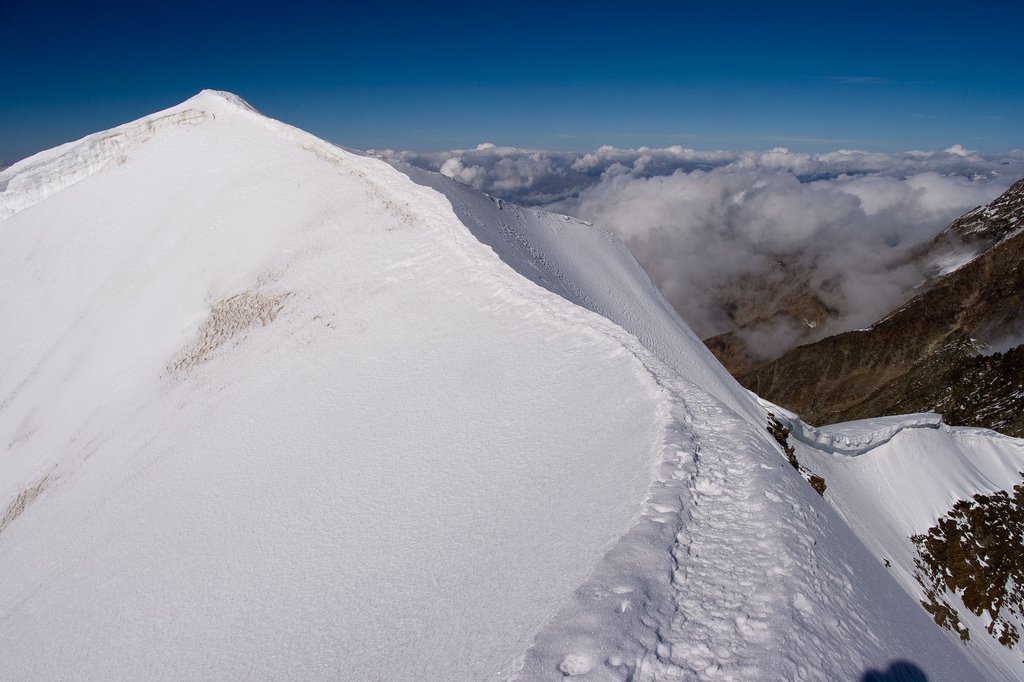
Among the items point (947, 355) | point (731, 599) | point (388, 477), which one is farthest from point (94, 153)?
point (947, 355)

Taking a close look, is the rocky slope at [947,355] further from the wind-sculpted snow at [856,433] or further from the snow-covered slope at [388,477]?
the snow-covered slope at [388,477]

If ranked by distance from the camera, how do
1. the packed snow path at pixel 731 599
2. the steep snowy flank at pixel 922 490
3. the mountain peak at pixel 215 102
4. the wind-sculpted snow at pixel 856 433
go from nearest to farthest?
1. the packed snow path at pixel 731 599
2. the steep snowy flank at pixel 922 490
3. the wind-sculpted snow at pixel 856 433
4. the mountain peak at pixel 215 102

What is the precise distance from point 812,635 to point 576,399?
458 cm

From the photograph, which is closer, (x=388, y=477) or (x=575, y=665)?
(x=575, y=665)

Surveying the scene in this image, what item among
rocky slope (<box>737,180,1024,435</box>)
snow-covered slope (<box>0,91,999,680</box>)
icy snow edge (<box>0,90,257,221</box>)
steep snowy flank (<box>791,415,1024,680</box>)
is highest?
icy snow edge (<box>0,90,257,221</box>)

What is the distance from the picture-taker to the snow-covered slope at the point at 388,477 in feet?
15.3

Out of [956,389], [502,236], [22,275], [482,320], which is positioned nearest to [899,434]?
[502,236]

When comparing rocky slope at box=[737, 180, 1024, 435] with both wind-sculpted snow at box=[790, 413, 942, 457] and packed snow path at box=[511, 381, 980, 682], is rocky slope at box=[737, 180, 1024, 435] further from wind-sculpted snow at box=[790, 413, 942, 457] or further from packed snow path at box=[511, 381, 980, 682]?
packed snow path at box=[511, 381, 980, 682]

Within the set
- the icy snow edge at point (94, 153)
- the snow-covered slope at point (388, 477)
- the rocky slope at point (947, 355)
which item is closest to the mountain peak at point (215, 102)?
the icy snow edge at point (94, 153)

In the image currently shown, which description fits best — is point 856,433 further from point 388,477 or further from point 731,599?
point 731,599

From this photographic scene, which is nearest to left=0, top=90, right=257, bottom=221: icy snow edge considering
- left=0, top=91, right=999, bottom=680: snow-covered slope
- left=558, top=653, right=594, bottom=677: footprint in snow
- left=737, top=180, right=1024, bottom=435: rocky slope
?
left=0, top=91, right=999, bottom=680: snow-covered slope

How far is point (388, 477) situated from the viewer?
8.17 m

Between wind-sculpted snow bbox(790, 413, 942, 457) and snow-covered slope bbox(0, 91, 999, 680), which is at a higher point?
snow-covered slope bbox(0, 91, 999, 680)

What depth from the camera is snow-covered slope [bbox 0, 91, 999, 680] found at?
4660 mm
